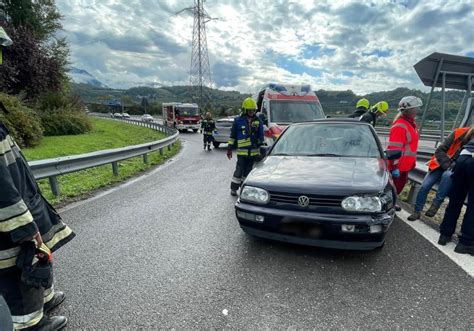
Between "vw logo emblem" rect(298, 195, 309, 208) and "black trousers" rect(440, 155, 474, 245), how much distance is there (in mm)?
1926

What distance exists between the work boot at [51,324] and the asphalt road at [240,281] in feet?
0.33

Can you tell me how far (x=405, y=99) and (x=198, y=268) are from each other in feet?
13.4

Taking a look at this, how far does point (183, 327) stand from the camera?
208cm

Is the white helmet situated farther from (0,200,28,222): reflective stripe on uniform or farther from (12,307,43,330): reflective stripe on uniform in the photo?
(12,307,43,330): reflective stripe on uniform

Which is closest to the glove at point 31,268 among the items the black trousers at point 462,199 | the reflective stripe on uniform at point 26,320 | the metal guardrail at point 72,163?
the reflective stripe on uniform at point 26,320

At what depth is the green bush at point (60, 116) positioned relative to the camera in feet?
55.9

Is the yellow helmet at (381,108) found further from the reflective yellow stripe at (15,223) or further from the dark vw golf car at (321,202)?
the reflective yellow stripe at (15,223)

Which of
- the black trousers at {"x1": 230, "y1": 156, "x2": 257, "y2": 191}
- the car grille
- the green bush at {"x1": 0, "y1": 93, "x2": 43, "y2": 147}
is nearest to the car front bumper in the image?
the car grille

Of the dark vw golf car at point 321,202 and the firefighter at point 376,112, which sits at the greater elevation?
the firefighter at point 376,112

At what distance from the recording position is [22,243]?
5.72ft

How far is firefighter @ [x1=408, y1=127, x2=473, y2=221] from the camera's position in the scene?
377 centimetres

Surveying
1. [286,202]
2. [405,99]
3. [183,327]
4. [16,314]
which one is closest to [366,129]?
[405,99]

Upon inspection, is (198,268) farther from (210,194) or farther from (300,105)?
(300,105)

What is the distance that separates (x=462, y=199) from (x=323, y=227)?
75.5 inches
